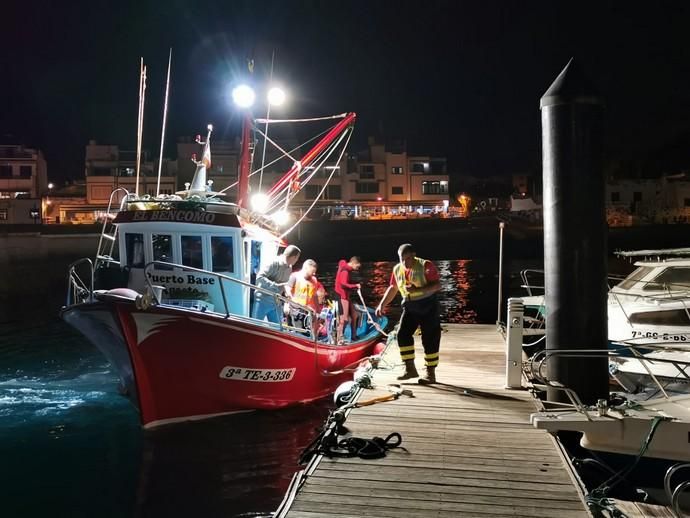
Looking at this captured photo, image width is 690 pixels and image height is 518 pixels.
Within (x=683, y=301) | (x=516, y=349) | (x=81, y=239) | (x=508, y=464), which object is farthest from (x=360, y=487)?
(x=81, y=239)

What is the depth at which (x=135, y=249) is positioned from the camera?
10977 millimetres

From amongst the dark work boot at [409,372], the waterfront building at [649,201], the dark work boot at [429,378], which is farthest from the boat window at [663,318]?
the waterfront building at [649,201]

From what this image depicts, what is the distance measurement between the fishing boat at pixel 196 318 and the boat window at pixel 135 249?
0.02 m

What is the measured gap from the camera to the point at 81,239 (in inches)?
1838

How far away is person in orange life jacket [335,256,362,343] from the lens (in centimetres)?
1262

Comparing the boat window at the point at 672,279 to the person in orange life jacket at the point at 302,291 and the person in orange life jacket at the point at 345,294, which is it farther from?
the person in orange life jacket at the point at 302,291

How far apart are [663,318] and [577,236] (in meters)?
6.16

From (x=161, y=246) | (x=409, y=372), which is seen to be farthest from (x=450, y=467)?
(x=161, y=246)

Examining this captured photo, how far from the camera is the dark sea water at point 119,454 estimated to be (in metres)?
7.72

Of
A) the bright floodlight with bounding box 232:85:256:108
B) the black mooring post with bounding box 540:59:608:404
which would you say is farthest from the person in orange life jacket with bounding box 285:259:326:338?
the black mooring post with bounding box 540:59:608:404

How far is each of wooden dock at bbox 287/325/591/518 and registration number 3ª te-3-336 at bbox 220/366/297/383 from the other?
9.34ft

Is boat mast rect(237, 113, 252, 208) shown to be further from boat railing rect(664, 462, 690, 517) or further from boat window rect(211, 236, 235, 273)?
boat railing rect(664, 462, 690, 517)

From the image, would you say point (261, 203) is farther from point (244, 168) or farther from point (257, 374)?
point (257, 374)

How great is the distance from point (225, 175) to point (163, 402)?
53.7 meters
